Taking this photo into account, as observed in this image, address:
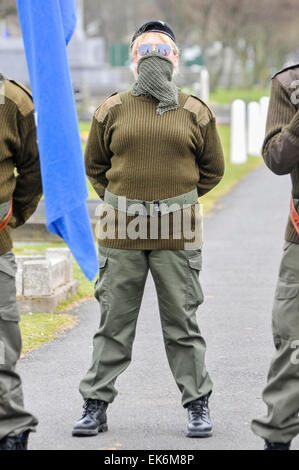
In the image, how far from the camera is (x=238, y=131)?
2166 cm

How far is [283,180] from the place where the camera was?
20.0m

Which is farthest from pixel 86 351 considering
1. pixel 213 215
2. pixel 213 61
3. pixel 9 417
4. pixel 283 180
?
pixel 213 61

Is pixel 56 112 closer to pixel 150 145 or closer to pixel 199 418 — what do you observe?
pixel 150 145

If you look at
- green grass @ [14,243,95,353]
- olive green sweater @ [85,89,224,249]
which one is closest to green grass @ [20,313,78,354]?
green grass @ [14,243,95,353]

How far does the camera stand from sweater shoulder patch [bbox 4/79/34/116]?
477cm

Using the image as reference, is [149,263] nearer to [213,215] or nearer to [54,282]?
[54,282]

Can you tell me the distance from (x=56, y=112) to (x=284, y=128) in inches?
55.9

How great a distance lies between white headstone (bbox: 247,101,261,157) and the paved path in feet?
40.8

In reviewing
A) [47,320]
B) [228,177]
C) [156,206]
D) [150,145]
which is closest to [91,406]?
[156,206]

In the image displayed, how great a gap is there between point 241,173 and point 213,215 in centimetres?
620

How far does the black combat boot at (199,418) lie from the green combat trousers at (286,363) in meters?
0.65

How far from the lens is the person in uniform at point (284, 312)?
4633mm

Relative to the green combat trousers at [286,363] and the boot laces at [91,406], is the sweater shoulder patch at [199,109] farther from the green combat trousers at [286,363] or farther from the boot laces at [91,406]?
the boot laces at [91,406]
